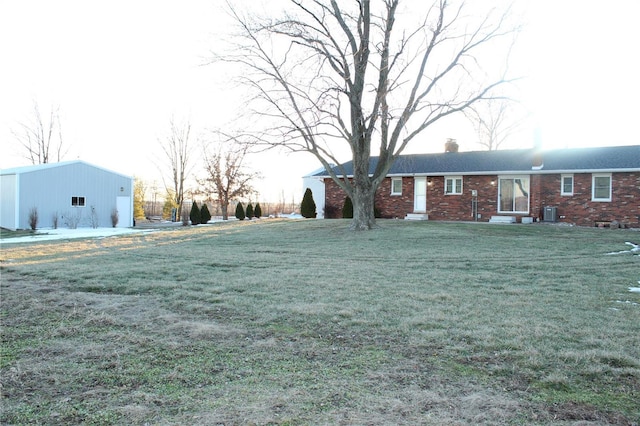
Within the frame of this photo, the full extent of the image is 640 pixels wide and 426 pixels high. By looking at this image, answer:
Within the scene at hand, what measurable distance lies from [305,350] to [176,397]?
1.40 m

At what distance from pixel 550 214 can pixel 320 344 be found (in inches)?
772

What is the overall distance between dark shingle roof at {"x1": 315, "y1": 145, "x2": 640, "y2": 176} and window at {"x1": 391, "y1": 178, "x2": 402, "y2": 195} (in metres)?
0.44

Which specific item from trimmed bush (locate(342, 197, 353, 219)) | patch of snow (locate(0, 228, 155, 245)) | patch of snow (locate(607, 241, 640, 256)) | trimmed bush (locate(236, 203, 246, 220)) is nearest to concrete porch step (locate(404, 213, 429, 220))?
trimmed bush (locate(342, 197, 353, 219))

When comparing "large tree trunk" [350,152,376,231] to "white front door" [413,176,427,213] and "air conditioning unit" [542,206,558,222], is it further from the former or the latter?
"air conditioning unit" [542,206,558,222]

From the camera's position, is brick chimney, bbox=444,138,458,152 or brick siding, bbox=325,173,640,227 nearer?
brick siding, bbox=325,173,640,227

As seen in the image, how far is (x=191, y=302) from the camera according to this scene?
6348 mm

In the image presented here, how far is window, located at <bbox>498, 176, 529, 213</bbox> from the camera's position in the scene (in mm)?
22000

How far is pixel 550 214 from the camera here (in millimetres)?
21047

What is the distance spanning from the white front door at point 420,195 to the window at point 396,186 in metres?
0.81

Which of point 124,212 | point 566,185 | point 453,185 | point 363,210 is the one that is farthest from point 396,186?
point 124,212

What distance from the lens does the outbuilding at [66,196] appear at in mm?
24642

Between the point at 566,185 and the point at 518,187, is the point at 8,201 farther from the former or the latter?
the point at 566,185

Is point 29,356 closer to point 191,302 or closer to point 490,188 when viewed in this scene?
point 191,302

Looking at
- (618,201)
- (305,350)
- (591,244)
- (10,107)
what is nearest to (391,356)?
(305,350)
